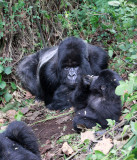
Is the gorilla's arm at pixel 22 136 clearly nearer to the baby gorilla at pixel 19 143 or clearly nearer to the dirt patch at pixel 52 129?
the baby gorilla at pixel 19 143

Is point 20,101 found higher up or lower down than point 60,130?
lower down

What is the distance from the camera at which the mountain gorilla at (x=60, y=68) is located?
4.92 metres

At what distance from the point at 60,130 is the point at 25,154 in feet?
5.04

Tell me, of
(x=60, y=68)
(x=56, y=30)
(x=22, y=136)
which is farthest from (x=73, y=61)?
(x=22, y=136)

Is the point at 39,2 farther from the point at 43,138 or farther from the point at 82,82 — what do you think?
the point at 43,138

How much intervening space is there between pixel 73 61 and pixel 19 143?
8.69 feet

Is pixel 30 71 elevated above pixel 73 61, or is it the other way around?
pixel 73 61

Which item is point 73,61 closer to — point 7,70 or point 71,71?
point 71,71

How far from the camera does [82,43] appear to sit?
5082 mm

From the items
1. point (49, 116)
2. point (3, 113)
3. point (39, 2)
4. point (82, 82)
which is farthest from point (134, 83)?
point (39, 2)

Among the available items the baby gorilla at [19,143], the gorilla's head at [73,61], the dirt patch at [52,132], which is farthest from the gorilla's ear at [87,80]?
the baby gorilla at [19,143]

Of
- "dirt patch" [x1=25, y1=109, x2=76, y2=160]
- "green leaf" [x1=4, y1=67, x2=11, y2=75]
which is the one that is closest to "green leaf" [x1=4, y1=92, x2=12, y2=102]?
"green leaf" [x1=4, y1=67, x2=11, y2=75]

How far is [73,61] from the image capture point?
4.91m

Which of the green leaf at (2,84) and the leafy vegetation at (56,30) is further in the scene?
the green leaf at (2,84)
